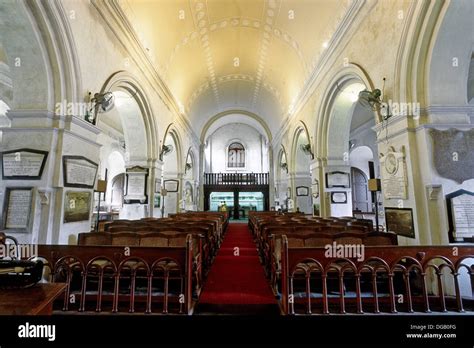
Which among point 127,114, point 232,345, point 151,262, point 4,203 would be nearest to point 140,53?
point 127,114

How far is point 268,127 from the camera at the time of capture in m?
17.1

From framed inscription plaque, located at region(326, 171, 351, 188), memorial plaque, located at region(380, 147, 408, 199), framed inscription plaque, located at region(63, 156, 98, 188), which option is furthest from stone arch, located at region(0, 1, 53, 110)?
framed inscription plaque, located at region(326, 171, 351, 188)

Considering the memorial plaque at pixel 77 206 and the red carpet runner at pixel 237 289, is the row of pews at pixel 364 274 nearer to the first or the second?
the red carpet runner at pixel 237 289

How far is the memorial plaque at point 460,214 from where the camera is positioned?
3230 mm

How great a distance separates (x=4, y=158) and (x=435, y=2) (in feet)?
21.0

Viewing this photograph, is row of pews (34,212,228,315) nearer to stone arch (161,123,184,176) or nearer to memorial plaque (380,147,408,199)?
memorial plaque (380,147,408,199)

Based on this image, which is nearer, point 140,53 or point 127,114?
point 140,53

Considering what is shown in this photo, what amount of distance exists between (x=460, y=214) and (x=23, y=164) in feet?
20.1

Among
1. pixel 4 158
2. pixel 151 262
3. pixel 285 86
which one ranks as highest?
pixel 285 86

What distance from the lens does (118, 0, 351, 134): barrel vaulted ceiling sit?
6.39 metres

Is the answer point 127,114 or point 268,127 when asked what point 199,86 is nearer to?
point 127,114

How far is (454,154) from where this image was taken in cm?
337

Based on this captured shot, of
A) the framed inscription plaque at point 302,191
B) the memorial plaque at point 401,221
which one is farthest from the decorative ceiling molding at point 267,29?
the memorial plaque at point 401,221

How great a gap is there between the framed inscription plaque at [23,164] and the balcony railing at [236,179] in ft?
44.6
